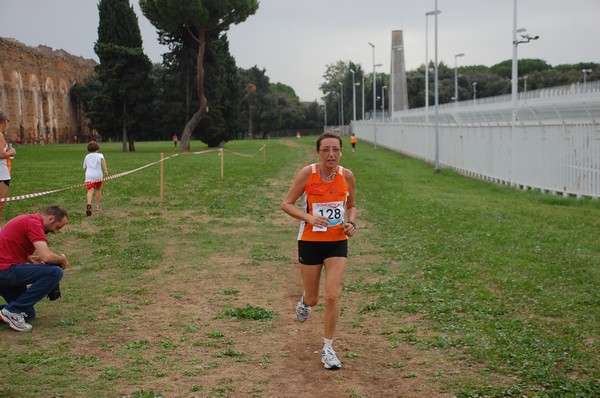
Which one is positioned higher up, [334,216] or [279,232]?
[334,216]

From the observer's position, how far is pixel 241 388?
5.76m

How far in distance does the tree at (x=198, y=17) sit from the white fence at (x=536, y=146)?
24.2 meters

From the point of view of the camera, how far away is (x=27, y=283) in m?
7.64

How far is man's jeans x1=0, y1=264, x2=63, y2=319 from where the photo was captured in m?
7.50

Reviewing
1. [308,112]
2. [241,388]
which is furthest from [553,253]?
[308,112]

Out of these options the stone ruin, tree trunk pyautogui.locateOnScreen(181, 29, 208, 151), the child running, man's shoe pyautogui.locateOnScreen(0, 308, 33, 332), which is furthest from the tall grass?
the stone ruin

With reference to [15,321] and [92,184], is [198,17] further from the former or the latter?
[15,321]

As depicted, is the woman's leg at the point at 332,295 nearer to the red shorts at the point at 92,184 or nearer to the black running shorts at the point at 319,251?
the black running shorts at the point at 319,251

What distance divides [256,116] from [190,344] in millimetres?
111313

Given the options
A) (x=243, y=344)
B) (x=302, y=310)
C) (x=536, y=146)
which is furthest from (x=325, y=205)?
(x=536, y=146)

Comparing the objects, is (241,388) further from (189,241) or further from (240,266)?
(189,241)

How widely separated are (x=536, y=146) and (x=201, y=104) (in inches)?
1514

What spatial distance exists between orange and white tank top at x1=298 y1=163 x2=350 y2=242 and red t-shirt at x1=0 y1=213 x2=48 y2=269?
280cm

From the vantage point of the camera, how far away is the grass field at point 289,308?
5.94 m
